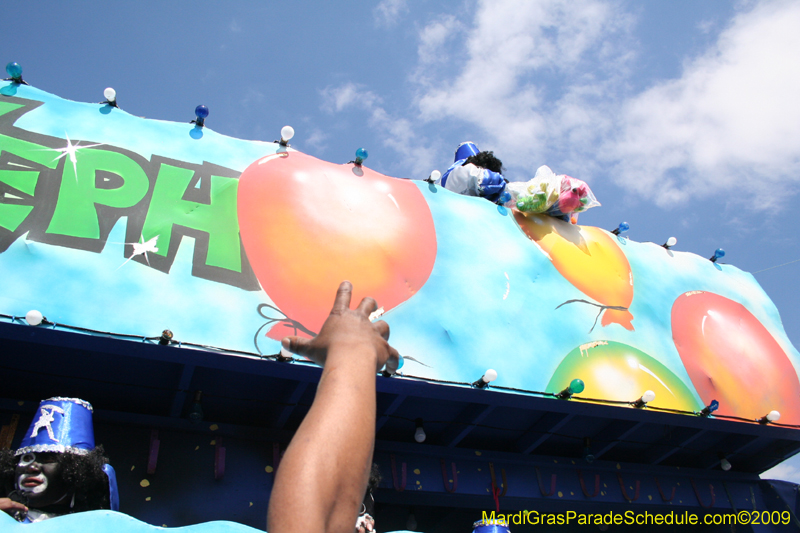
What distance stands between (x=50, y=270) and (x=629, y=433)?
5340 millimetres

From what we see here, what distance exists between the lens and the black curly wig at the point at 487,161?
7.57 meters

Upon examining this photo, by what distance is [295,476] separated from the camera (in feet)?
3.99

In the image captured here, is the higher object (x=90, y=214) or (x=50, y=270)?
(x=90, y=214)

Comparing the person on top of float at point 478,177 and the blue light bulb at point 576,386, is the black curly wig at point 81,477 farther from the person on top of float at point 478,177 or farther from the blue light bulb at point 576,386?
the person on top of float at point 478,177

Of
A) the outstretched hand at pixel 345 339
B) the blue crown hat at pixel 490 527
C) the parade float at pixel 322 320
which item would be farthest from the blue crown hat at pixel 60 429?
the blue crown hat at pixel 490 527

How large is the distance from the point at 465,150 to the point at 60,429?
6080 millimetres


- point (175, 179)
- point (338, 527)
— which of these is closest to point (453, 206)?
point (175, 179)

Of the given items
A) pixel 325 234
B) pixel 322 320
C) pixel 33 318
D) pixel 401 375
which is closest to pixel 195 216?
pixel 325 234

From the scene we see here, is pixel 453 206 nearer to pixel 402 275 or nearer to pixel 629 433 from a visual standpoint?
pixel 402 275

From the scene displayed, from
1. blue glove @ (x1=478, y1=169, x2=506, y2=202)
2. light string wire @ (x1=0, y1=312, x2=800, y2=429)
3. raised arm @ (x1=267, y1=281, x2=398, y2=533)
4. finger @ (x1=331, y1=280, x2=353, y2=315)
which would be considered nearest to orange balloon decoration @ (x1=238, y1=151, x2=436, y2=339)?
light string wire @ (x1=0, y1=312, x2=800, y2=429)

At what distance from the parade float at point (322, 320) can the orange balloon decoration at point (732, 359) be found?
3cm

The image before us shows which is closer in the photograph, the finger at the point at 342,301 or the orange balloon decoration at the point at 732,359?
the finger at the point at 342,301

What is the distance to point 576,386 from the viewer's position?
16.5 ft

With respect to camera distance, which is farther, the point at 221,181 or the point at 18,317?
the point at 221,181
